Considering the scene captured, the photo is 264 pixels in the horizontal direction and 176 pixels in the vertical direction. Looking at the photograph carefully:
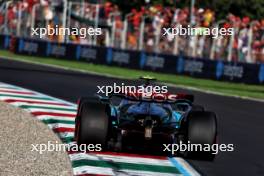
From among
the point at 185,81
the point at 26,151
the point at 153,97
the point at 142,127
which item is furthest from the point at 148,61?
the point at 26,151

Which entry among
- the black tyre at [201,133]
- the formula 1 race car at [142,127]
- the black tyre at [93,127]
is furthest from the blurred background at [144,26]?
the black tyre at [93,127]

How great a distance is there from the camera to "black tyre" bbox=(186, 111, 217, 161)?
9.45m

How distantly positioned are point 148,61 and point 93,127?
22069 mm

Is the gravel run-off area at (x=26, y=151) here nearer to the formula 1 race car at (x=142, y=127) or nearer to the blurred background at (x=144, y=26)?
the formula 1 race car at (x=142, y=127)

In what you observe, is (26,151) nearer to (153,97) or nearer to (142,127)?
(142,127)

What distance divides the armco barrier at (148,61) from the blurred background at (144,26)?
52cm

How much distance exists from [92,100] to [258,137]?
4.07 m

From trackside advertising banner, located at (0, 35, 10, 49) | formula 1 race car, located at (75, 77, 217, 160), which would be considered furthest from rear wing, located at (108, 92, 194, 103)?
trackside advertising banner, located at (0, 35, 10, 49)

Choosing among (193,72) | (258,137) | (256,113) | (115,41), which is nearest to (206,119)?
(258,137)

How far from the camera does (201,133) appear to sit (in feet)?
31.1

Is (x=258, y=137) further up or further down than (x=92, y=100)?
further down

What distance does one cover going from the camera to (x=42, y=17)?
38281 millimetres

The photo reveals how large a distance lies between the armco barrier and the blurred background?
518mm

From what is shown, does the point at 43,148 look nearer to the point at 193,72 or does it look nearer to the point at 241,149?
the point at 241,149
